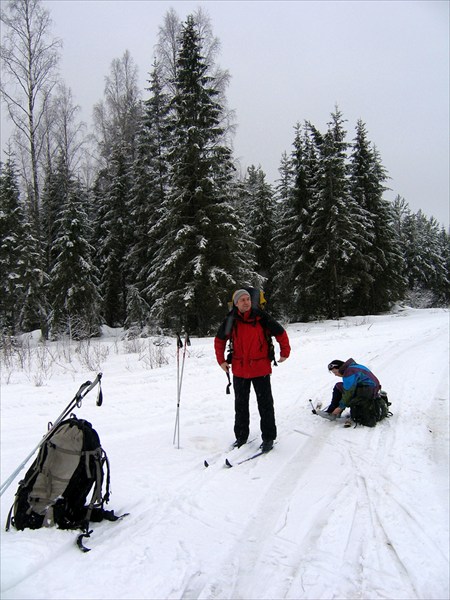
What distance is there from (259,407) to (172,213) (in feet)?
46.0

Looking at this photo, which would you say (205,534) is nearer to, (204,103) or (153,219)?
(204,103)

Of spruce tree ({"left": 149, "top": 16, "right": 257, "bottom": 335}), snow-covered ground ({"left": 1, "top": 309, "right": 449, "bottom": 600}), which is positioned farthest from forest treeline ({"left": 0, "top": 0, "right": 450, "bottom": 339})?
snow-covered ground ({"left": 1, "top": 309, "right": 449, "bottom": 600})

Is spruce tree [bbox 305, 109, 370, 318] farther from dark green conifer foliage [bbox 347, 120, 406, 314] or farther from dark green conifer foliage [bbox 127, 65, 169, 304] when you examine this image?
dark green conifer foliage [bbox 127, 65, 169, 304]

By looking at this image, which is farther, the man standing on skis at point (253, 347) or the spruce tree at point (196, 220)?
the spruce tree at point (196, 220)

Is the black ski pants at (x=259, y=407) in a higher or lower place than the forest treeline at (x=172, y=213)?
lower

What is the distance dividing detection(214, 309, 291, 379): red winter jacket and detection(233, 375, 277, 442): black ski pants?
104 mm

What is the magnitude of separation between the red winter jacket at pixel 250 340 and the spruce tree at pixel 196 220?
11.5 meters

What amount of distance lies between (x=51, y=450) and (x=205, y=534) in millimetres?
1377

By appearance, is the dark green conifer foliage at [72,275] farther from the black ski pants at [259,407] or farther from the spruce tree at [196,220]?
the black ski pants at [259,407]

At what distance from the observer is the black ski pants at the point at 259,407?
15.8 feet

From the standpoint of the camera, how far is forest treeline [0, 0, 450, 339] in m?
17.6

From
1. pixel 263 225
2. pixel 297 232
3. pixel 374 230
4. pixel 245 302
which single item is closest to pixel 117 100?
pixel 263 225

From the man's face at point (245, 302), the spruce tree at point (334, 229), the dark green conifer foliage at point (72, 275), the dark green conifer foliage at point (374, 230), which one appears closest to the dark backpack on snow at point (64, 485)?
the man's face at point (245, 302)

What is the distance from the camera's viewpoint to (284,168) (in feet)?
94.2
